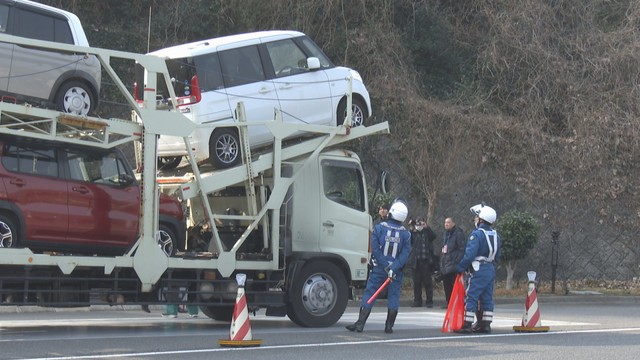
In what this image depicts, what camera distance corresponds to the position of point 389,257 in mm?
13945

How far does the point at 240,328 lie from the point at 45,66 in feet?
13.4

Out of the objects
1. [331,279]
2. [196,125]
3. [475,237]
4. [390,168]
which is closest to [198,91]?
[196,125]

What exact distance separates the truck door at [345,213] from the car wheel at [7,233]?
16.0 feet

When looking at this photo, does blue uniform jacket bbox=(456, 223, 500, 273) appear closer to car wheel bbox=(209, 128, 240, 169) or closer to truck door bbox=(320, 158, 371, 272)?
truck door bbox=(320, 158, 371, 272)

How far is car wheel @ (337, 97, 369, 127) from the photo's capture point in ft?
53.5

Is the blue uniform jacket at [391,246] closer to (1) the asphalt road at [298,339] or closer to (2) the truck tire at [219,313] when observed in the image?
(1) the asphalt road at [298,339]

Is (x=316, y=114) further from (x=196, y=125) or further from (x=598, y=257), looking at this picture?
(x=598, y=257)

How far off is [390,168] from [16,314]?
37.2 ft

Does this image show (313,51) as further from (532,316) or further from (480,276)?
(532,316)

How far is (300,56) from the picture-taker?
16078mm

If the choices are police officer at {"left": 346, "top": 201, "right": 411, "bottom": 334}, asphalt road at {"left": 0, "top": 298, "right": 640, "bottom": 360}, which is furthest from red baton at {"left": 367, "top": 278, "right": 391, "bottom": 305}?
asphalt road at {"left": 0, "top": 298, "right": 640, "bottom": 360}

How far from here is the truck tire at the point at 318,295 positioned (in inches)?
584

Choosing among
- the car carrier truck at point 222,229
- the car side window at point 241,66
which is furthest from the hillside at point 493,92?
the car side window at point 241,66

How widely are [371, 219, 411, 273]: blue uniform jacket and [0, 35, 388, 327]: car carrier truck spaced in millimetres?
1311
